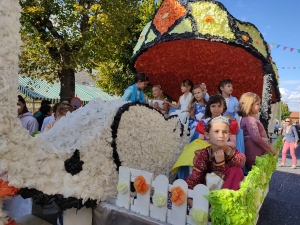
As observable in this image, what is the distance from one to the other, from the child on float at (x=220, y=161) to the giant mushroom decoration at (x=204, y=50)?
181 centimetres

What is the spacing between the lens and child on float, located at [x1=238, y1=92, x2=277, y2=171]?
3332mm

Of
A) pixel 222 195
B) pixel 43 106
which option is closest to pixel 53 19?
pixel 43 106

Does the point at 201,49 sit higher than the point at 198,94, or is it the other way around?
the point at 201,49

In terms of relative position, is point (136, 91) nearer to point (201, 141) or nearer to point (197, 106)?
point (197, 106)

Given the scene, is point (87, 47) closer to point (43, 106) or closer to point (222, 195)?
point (43, 106)

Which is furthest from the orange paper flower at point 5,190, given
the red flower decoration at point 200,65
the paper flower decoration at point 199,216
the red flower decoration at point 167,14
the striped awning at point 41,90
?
the striped awning at point 41,90

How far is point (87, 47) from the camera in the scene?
1006cm

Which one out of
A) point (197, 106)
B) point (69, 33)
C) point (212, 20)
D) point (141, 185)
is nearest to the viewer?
point (141, 185)

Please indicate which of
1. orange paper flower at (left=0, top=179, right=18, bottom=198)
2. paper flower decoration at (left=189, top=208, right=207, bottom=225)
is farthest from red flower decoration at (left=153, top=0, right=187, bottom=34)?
orange paper flower at (left=0, top=179, right=18, bottom=198)

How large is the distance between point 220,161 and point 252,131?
1.25 m

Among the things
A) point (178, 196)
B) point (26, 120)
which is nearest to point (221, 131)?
point (178, 196)

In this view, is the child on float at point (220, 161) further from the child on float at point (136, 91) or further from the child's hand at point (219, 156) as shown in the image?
the child on float at point (136, 91)

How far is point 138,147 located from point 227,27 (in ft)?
6.83

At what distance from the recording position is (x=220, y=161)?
2.29 m
